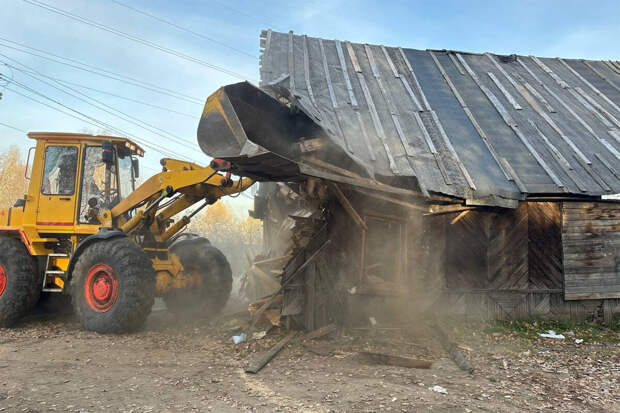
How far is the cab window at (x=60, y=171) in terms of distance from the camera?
7934 millimetres

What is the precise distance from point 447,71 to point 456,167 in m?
6.03

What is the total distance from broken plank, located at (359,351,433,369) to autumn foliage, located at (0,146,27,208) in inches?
1553

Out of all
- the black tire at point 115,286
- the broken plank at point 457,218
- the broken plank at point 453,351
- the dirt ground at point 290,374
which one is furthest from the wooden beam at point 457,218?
the black tire at point 115,286

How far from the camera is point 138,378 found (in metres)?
4.79

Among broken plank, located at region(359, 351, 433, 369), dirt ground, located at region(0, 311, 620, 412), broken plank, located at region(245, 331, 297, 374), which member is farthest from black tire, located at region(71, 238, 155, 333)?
broken plank, located at region(359, 351, 433, 369)

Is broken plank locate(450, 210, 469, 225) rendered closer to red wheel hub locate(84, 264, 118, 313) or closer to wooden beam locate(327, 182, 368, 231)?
wooden beam locate(327, 182, 368, 231)

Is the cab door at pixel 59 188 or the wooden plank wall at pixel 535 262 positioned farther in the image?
the wooden plank wall at pixel 535 262

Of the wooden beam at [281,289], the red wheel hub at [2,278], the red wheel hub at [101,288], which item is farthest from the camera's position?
the red wheel hub at [2,278]

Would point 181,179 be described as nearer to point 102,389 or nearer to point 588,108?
point 102,389

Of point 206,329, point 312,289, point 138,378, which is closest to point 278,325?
point 312,289

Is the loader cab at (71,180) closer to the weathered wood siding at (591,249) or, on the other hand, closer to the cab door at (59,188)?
the cab door at (59,188)

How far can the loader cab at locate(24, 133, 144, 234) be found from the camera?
25.7 feet

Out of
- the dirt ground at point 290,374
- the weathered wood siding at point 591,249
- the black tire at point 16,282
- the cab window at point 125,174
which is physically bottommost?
the dirt ground at point 290,374

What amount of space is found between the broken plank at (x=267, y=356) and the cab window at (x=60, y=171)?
199 inches
